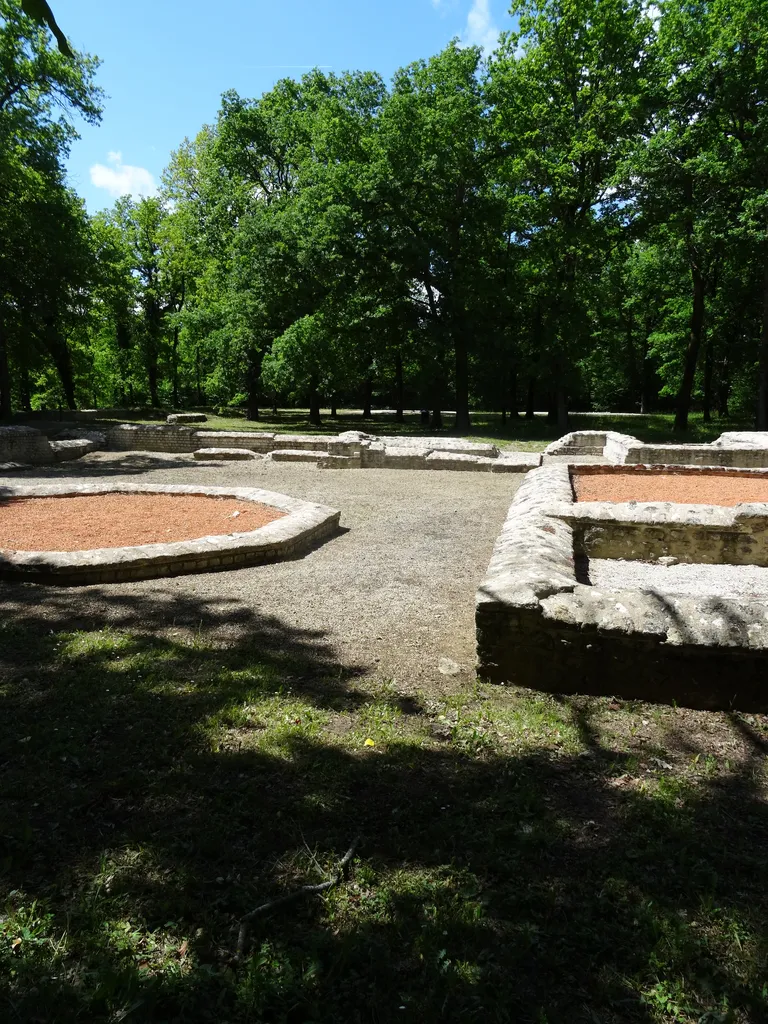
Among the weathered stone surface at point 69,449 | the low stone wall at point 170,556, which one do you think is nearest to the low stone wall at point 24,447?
the weathered stone surface at point 69,449

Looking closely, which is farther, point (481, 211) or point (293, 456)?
point (481, 211)

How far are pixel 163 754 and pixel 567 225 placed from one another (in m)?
22.4

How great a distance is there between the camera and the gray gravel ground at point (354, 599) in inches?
160

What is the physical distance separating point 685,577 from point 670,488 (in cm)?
385

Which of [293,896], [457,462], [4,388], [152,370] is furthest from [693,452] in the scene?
[152,370]

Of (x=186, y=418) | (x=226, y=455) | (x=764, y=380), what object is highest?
(x=764, y=380)

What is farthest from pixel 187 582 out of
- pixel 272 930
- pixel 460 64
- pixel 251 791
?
pixel 460 64

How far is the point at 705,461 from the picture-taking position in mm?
13430

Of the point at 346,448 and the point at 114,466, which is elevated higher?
the point at 346,448

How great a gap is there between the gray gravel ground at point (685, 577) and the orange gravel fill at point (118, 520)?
11.6 ft

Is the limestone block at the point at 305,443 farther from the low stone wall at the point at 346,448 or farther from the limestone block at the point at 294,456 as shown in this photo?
the limestone block at the point at 294,456

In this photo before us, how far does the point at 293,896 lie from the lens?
2.01 m

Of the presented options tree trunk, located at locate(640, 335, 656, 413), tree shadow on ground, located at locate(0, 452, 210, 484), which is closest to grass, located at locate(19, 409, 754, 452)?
tree trunk, located at locate(640, 335, 656, 413)

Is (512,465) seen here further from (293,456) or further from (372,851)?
(372,851)
